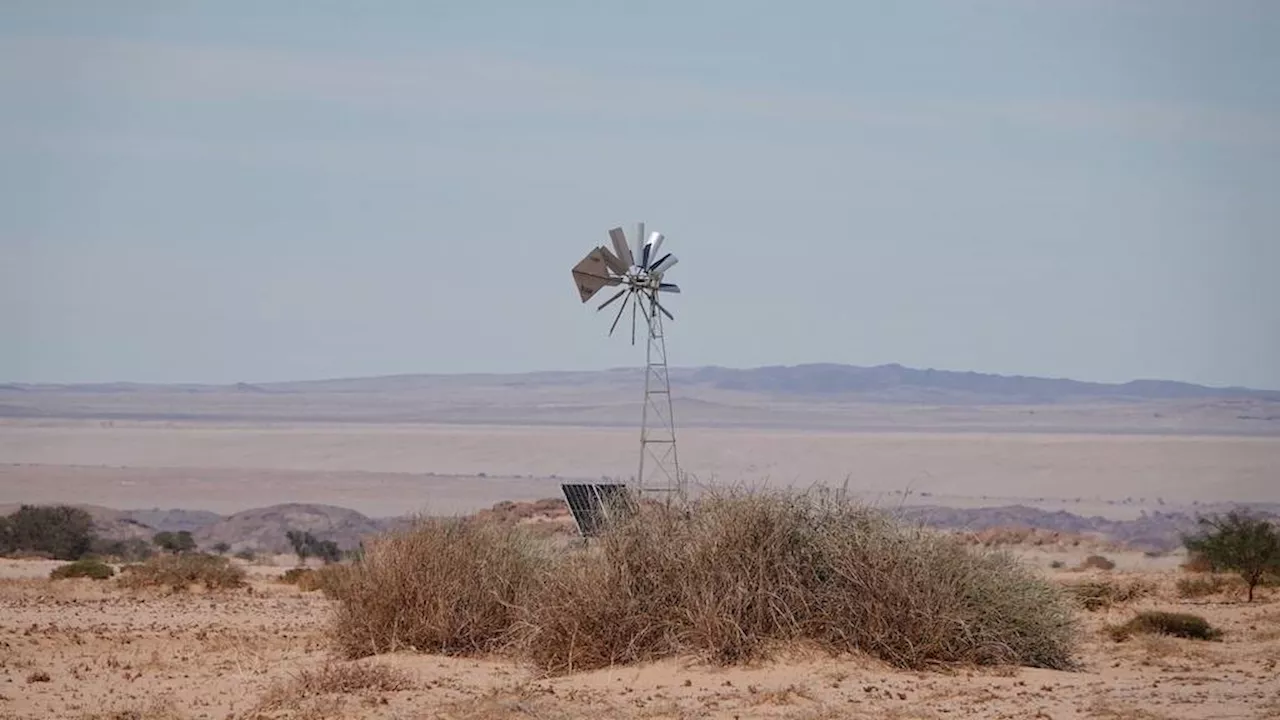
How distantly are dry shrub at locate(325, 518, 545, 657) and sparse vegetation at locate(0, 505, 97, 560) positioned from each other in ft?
97.6

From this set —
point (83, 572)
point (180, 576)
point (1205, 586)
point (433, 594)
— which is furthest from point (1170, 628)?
point (83, 572)

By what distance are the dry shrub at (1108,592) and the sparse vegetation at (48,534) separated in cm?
2910

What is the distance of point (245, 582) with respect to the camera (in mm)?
35719

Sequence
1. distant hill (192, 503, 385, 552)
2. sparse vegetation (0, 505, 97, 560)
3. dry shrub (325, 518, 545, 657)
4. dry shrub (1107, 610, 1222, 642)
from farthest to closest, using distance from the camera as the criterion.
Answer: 1. distant hill (192, 503, 385, 552)
2. sparse vegetation (0, 505, 97, 560)
3. dry shrub (1107, 610, 1222, 642)
4. dry shrub (325, 518, 545, 657)

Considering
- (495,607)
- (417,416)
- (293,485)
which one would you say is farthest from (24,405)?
(495,607)

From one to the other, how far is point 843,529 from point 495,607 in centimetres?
450

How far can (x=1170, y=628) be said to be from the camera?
23.8 metres

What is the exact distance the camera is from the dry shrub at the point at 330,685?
1780 centimetres

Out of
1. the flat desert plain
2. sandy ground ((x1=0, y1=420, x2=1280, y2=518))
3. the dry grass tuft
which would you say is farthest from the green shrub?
sandy ground ((x1=0, y1=420, x2=1280, y2=518))

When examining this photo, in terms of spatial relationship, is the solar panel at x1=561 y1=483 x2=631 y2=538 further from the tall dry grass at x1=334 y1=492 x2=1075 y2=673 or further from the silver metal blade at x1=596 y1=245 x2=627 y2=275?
the silver metal blade at x1=596 y1=245 x2=627 y2=275

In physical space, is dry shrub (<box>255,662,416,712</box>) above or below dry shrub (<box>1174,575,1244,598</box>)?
above

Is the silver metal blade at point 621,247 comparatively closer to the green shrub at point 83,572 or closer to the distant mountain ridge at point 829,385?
the green shrub at point 83,572

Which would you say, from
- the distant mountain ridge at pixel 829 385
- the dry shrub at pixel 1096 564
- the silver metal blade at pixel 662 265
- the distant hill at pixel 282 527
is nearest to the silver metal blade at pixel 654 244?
the silver metal blade at pixel 662 265

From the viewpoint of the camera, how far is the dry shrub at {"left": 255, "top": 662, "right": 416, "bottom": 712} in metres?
17.8
